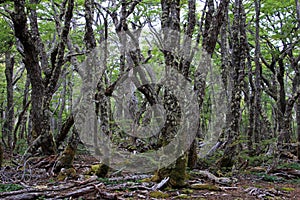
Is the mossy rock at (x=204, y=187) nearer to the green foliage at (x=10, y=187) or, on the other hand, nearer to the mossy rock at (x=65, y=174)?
the mossy rock at (x=65, y=174)

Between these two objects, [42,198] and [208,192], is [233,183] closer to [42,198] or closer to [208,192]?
[208,192]

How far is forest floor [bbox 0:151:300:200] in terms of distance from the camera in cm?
587

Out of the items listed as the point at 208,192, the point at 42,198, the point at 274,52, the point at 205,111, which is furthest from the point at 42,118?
the point at 205,111

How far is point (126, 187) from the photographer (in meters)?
6.91

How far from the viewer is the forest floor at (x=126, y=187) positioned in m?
5.87

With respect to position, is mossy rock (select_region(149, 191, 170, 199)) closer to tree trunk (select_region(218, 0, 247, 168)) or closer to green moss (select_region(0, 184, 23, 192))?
green moss (select_region(0, 184, 23, 192))

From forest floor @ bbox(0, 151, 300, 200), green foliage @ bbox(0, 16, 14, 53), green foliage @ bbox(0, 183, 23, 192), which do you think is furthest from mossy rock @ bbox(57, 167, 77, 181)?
green foliage @ bbox(0, 16, 14, 53)

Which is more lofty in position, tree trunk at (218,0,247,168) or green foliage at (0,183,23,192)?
tree trunk at (218,0,247,168)

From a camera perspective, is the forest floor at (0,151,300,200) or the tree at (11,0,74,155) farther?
the tree at (11,0,74,155)

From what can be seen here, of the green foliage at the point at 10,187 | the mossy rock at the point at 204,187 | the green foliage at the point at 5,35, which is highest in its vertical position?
the green foliage at the point at 5,35

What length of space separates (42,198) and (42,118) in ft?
17.6

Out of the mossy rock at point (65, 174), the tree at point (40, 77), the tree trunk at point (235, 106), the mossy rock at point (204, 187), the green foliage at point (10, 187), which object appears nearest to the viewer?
the green foliage at point (10, 187)

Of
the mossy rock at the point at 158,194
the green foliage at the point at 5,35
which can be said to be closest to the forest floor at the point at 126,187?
the mossy rock at the point at 158,194

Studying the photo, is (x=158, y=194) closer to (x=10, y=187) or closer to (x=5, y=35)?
(x=10, y=187)
